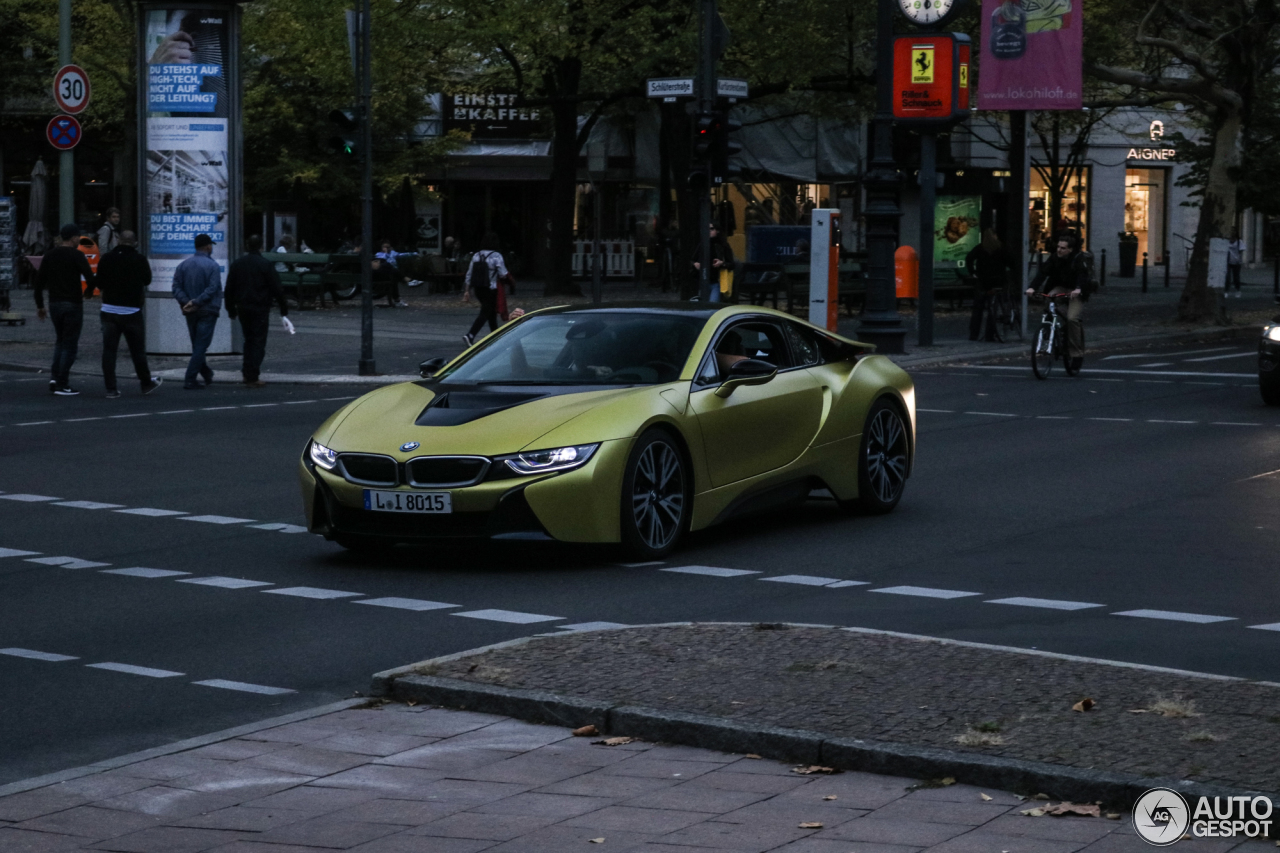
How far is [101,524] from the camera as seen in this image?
11922 mm

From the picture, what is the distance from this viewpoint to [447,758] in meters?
6.10

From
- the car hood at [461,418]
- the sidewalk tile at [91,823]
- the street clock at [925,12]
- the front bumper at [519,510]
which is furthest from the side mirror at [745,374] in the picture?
the street clock at [925,12]

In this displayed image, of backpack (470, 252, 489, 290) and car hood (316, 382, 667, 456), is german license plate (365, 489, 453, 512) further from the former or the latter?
backpack (470, 252, 489, 290)

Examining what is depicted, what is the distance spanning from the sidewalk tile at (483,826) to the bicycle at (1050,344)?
1903 cm

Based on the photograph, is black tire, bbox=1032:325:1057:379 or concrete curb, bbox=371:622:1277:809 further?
black tire, bbox=1032:325:1057:379

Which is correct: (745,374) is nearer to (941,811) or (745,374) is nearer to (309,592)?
(309,592)

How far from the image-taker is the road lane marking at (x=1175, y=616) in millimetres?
8570

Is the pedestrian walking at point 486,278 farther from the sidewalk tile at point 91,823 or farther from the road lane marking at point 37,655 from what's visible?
the sidewalk tile at point 91,823

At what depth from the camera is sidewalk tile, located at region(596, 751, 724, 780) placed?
5.85m

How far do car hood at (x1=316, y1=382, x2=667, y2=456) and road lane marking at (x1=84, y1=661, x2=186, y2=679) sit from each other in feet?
7.84

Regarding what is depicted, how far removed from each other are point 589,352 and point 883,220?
684 inches

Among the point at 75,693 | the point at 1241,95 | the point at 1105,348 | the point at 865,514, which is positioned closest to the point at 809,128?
the point at 1241,95

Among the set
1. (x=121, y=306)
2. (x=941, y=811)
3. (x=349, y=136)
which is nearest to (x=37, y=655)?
(x=941, y=811)

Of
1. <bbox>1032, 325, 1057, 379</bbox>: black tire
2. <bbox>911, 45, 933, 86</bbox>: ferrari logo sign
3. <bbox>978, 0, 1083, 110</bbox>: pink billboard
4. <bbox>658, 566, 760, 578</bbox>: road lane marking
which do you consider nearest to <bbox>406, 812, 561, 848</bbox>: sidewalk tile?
<bbox>658, 566, 760, 578</bbox>: road lane marking
